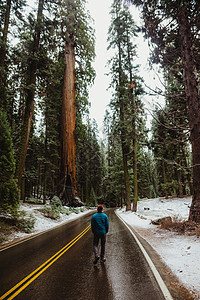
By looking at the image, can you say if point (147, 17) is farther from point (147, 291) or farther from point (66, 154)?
point (66, 154)

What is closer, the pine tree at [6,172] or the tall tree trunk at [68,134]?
the pine tree at [6,172]

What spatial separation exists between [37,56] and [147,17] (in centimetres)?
949

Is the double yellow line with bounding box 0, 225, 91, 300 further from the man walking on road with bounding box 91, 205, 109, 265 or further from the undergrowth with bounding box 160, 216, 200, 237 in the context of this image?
the undergrowth with bounding box 160, 216, 200, 237

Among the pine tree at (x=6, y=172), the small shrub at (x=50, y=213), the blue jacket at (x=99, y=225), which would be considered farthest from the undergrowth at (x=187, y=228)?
the small shrub at (x=50, y=213)

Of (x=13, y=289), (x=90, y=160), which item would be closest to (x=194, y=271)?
(x=13, y=289)

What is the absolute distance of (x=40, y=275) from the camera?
4.38 m

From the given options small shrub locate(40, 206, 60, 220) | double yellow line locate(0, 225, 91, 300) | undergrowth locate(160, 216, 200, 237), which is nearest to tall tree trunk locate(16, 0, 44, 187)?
small shrub locate(40, 206, 60, 220)

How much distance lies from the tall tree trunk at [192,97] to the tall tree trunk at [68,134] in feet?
48.7

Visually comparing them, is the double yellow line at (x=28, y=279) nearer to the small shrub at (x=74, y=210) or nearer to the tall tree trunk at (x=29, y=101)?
the tall tree trunk at (x=29, y=101)

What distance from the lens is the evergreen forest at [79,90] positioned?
8.13m

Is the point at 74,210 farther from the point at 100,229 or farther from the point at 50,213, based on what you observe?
the point at 100,229

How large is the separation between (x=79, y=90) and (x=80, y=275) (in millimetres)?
22793

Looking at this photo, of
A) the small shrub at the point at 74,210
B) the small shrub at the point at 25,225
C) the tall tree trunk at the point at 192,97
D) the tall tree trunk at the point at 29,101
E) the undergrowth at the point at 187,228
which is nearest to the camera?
the undergrowth at the point at 187,228

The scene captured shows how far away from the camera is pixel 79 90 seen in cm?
2416
